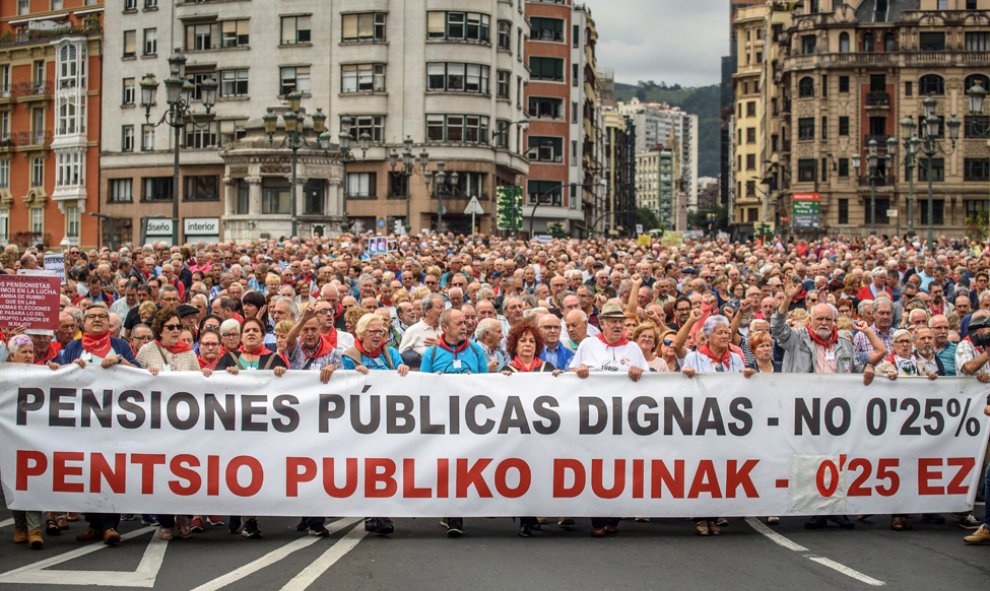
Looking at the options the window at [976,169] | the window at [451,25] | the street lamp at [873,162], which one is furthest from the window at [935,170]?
the window at [451,25]

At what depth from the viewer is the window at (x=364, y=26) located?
70.6m

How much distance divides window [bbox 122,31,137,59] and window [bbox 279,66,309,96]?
1099 centimetres

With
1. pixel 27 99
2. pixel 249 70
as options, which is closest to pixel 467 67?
pixel 249 70

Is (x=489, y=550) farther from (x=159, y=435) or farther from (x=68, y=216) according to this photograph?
(x=68, y=216)

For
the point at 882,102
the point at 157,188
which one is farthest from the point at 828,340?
the point at 882,102

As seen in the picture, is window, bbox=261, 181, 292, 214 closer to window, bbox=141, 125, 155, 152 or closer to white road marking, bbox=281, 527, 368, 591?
window, bbox=141, 125, 155, 152

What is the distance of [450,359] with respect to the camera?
1050 centimetres

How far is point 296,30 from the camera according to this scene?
7238cm

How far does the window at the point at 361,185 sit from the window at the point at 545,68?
85.7 ft

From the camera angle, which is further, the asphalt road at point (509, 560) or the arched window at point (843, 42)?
the arched window at point (843, 42)

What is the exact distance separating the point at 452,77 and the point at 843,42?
38997 millimetres

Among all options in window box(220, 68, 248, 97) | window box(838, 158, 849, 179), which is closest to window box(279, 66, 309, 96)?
window box(220, 68, 248, 97)

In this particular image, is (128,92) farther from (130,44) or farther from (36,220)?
(36,220)

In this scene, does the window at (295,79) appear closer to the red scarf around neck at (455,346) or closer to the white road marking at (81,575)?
the red scarf around neck at (455,346)
